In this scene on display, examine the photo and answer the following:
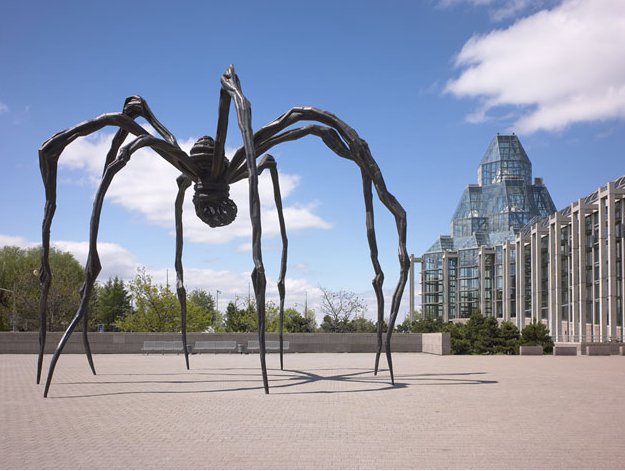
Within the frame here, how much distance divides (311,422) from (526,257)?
61867 mm

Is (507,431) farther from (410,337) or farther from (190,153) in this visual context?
(410,337)

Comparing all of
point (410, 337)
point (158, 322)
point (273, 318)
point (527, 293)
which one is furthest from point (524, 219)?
point (410, 337)

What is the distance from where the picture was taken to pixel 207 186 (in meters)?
11.5

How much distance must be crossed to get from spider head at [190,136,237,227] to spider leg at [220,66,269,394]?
1214 millimetres

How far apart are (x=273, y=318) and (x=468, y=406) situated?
133 ft

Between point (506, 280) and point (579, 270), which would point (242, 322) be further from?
point (506, 280)

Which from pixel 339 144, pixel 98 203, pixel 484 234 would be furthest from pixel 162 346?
pixel 484 234

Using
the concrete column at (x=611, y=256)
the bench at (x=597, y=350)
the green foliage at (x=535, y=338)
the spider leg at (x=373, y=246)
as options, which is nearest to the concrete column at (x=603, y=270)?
the concrete column at (x=611, y=256)

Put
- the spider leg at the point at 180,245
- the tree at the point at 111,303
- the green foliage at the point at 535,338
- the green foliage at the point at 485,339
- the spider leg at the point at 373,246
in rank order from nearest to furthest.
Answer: the spider leg at the point at 373,246
the spider leg at the point at 180,245
the green foliage at the point at 485,339
the green foliage at the point at 535,338
the tree at the point at 111,303

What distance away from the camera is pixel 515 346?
25.3 meters

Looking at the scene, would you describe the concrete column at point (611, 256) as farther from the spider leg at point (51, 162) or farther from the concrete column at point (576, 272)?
the spider leg at point (51, 162)

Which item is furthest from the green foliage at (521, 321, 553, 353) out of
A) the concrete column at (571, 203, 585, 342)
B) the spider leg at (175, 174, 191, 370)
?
the concrete column at (571, 203, 585, 342)

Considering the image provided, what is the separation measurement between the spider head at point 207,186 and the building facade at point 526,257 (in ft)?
115

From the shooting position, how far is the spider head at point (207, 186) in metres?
11.5
